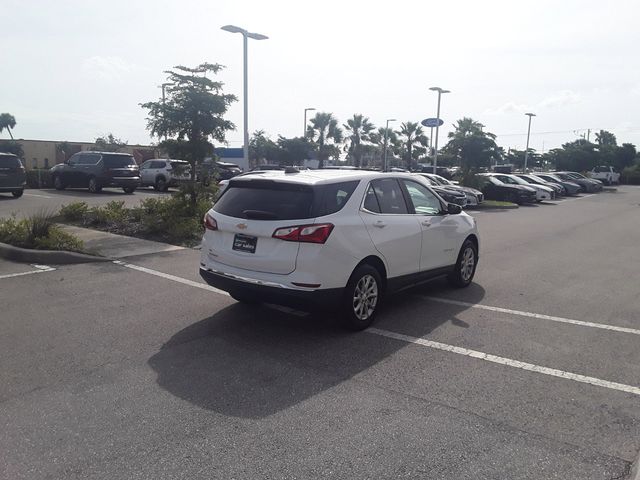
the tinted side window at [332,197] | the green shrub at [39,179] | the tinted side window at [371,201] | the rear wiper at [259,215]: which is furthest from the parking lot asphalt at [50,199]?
the tinted side window at [332,197]

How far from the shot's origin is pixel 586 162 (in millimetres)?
62281

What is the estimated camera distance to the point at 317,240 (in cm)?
520

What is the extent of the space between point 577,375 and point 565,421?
39.5 inches

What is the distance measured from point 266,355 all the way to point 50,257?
564cm

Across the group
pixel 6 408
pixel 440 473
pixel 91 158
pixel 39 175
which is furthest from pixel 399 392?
pixel 39 175

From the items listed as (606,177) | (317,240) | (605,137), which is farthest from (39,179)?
(605,137)

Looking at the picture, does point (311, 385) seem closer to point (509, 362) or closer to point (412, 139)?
point (509, 362)

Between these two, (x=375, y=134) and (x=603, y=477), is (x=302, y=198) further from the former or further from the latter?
(x=375, y=134)

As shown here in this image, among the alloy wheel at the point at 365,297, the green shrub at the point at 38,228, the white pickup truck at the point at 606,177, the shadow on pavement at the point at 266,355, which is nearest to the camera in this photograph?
the shadow on pavement at the point at 266,355

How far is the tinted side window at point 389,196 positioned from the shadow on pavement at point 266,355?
128 centimetres

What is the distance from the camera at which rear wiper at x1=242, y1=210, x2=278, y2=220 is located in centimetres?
542

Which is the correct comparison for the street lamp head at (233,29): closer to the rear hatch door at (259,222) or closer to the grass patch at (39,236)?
the grass patch at (39,236)

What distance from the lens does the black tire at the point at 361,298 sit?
5.52 m

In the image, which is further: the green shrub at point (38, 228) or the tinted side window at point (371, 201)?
the green shrub at point (38, 228)
